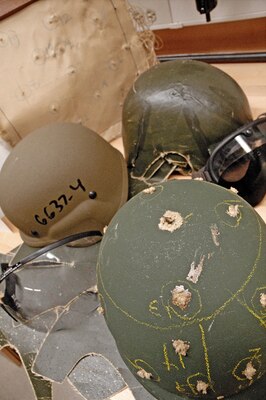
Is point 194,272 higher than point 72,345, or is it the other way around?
point 194,272

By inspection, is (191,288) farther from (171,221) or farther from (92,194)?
(92,194)

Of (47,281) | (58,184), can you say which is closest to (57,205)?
(58,184)

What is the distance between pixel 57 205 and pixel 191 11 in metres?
1.15

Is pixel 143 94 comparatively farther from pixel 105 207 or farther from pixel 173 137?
pixel 105 207

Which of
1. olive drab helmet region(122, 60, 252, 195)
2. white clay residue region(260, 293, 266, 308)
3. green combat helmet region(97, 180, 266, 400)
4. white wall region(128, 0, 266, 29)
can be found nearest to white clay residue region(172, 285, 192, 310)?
green combat helmet region(97, 180, 266, 400)

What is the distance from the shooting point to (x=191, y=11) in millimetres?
1708

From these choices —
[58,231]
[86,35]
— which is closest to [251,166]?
[58,231]

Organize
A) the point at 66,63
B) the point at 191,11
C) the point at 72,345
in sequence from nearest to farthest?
the point at 72,345 → the point at 66,63 → the point at 191,11

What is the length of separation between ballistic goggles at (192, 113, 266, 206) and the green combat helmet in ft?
1.30

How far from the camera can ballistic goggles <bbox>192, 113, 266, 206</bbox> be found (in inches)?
40.9

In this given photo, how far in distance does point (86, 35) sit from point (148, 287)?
3.70 feet

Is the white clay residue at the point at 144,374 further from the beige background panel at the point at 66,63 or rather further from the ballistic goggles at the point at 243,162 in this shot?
the beige background panel at the point at 66,63

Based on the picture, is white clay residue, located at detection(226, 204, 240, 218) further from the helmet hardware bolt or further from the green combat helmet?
the helmet hardware bolt

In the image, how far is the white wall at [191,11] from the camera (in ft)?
5.15
